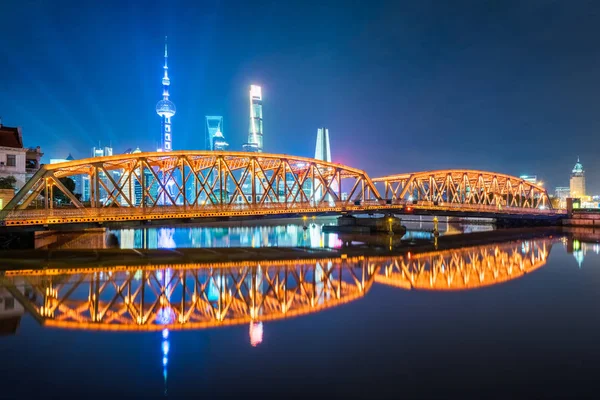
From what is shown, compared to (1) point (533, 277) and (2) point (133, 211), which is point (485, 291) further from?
(2) point (133, 211)

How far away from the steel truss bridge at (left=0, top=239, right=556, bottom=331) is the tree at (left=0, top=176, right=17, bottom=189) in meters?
23.1

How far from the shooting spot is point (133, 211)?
3541 centimetres

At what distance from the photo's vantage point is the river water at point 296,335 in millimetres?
9391

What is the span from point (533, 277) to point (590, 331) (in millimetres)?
11716

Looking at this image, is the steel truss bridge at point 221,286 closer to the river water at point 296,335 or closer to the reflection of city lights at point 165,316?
the reflection of city lights at point 165,316

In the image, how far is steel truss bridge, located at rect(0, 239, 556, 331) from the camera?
15.1m

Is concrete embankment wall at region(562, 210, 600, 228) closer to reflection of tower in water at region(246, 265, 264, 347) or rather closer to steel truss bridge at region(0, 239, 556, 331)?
steel truss bridge at region(0, 239, 556, 331)

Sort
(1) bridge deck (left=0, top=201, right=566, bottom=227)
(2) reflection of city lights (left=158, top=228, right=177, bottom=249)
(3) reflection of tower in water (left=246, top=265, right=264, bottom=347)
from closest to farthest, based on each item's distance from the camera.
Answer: (3) reflection of tower in water (left=246, top=265, right=264, bottom=347) < (1) bridge deck (left=0, top=201, right=566, bottom=227) < (2) reflection of city lights (left=158, top=228, right=177, bottom=249)

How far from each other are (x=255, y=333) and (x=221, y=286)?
7.74m

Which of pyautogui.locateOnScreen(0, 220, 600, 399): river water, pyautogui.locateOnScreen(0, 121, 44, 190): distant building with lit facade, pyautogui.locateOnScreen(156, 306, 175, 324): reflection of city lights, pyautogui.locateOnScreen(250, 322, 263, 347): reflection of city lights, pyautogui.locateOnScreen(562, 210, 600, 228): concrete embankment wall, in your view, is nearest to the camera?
pyautogui.locateOnScreen(0, 220, 600, 399): river water

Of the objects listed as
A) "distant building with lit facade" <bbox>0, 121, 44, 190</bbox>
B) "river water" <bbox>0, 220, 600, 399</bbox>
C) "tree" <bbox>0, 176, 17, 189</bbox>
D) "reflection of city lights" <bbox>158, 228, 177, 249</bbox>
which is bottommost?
"river water" <bbox>0, 220, 600, 399</bbox>

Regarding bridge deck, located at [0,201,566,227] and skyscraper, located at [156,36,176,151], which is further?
skyscraper, located at [156,36,176,151]

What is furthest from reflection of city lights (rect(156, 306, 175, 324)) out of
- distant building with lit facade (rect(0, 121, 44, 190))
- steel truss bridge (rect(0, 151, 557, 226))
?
distant building with lit facade (rect(0, 121, 44, 190))

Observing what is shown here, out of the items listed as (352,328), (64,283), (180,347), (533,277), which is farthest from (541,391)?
(64,283)
